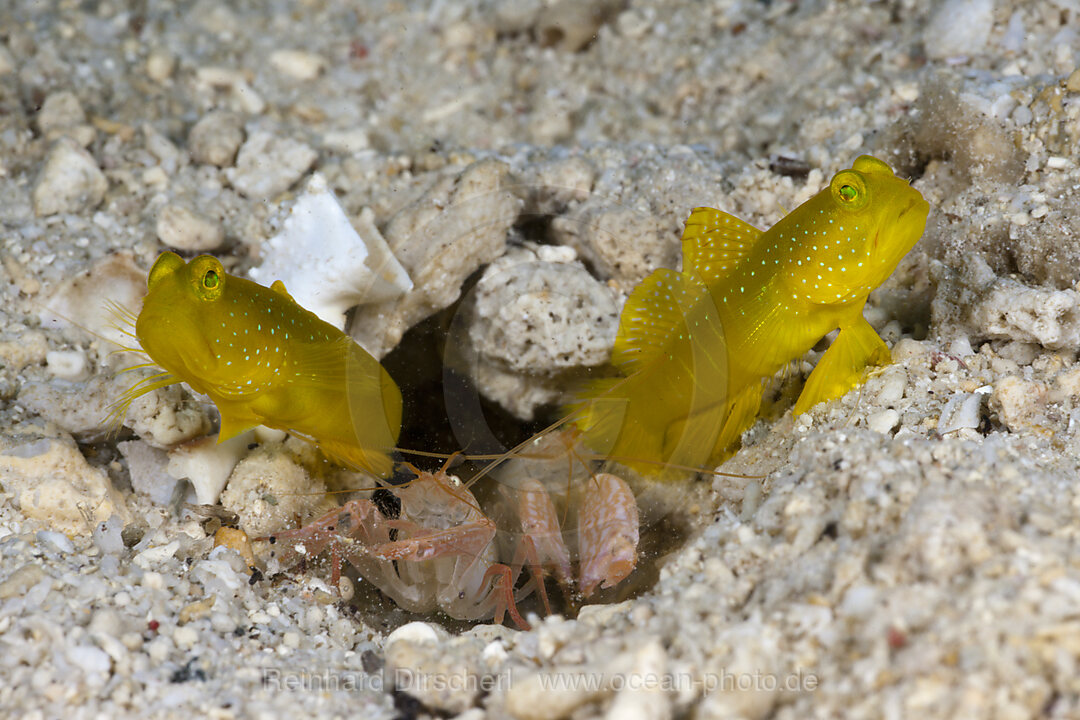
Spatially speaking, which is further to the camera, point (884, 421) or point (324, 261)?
point (324, 261)

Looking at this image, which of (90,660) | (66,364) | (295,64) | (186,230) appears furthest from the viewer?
(295,64)

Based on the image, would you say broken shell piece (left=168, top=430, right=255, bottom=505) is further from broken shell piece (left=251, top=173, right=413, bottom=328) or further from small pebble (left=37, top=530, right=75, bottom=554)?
broken shell piece (left=251, top=173, right=413, bottom=328)

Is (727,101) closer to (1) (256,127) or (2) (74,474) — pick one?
(1) (256,127)

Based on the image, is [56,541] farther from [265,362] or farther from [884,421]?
[884,421]

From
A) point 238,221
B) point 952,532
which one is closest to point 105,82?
point 238,221

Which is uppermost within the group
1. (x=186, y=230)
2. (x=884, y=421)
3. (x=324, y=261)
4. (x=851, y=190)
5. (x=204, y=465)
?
(x=851, y=190)

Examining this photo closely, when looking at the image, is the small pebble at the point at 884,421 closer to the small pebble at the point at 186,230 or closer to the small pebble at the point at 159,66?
the small pebble at the point at 186,230

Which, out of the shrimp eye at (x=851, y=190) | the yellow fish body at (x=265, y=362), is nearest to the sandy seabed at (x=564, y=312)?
the yellow fish body at (x=265, y=362)

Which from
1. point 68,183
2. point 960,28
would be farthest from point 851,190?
point 68,183

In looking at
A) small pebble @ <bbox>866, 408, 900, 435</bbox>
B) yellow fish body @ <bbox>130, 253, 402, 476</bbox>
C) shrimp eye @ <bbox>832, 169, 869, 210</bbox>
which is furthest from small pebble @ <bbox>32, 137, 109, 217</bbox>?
small pebble @ <bbox>866, 408, 900, 435</bbox>
